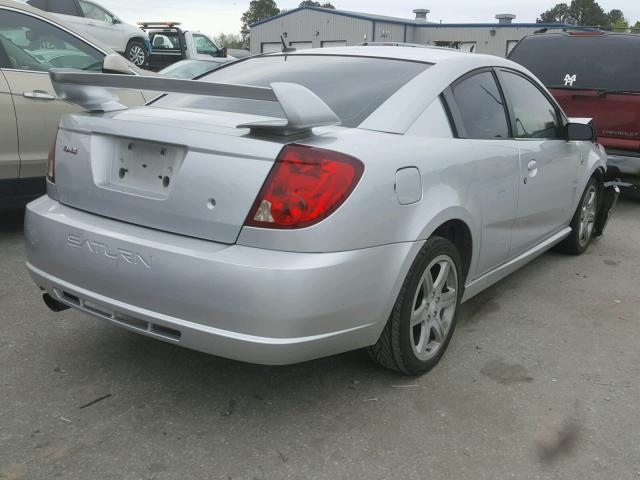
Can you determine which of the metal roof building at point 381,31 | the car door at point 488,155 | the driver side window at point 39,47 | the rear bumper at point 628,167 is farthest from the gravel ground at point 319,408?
the metal roof building at point 381,31

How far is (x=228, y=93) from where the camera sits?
2.44 meters

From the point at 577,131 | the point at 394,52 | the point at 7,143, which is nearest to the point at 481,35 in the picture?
the point at 577,131

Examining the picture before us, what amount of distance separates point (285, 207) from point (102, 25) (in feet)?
48.9

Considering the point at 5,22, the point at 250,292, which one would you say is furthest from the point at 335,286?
the point at 5,22

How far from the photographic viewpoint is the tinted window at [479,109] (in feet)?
10.5

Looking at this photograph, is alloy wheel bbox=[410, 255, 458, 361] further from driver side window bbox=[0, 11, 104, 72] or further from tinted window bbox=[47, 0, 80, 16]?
tinted window bbox=[47, 0, 80, 16]

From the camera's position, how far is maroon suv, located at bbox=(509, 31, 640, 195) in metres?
6.59

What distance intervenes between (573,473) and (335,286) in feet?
3.64

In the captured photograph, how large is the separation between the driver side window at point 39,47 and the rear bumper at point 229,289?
2691 mm

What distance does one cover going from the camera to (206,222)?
240cm

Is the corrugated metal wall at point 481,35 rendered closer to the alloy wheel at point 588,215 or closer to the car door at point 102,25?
the car door at point 102,25

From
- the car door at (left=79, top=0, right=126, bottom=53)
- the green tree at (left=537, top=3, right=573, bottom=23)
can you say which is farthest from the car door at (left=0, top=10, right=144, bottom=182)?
the green tree at (left=537, top=3, right=573, bottom=23)

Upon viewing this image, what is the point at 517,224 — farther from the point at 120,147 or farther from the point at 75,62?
the point at 75,62

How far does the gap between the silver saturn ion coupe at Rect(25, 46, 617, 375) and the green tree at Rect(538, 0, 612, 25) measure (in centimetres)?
10000
